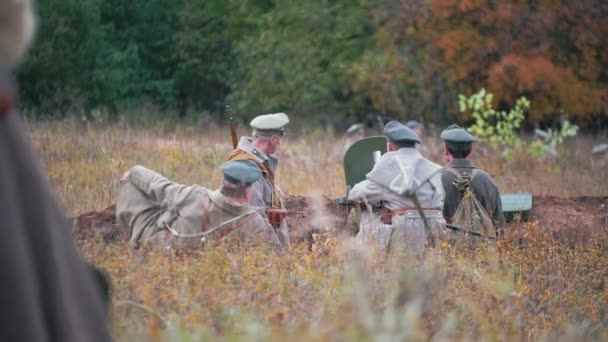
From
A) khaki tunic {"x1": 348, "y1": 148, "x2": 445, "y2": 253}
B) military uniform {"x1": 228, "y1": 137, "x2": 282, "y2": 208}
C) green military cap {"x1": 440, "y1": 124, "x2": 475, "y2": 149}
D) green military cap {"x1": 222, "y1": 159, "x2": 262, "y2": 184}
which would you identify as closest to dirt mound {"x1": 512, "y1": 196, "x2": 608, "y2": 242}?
green military cap {"x1": 440, "y1": 124, "x2": 475, "y2": 149}

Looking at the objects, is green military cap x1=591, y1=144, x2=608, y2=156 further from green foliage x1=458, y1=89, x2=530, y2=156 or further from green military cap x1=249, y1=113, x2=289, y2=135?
green military cap x1=249, y1=113, x2=289, y2=135

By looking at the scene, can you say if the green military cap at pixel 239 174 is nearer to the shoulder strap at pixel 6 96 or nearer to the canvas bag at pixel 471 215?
the canvas bag at pixel 471 215

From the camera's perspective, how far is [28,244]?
2561mm

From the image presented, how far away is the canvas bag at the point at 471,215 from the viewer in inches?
364

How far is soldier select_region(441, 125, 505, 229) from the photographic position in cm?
1009

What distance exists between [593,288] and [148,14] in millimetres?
26473

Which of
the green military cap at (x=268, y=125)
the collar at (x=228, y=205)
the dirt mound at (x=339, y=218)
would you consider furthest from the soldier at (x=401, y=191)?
the collar at (x=228, y=205)

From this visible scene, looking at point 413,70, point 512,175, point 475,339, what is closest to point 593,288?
point 475,339

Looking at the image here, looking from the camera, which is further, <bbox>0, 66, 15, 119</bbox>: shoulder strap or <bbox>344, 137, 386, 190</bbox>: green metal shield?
<bbox>344, 137, 386, 190</bbox>: green metal shield

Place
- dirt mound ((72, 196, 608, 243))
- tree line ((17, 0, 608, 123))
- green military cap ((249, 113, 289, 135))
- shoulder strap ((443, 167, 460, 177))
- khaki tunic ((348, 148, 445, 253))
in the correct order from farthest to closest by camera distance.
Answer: tree line ((17, 0, 608, 123))
shoulder strap ((443, 167, 460, 177))
green military cap ((249, 113, 289, 135))
dirt mound ((72, 196, 608, 243))
khaki tunic ((348, 148, 445, 253))

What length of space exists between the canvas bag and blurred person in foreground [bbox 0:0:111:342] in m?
6.63

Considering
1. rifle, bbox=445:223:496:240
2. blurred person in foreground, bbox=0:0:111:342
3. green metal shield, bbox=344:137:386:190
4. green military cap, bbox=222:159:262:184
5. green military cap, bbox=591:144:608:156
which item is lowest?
green military cap, bbox=591:144:608:156

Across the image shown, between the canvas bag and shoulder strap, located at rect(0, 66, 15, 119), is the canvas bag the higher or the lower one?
the lower one

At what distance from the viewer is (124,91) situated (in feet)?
104
